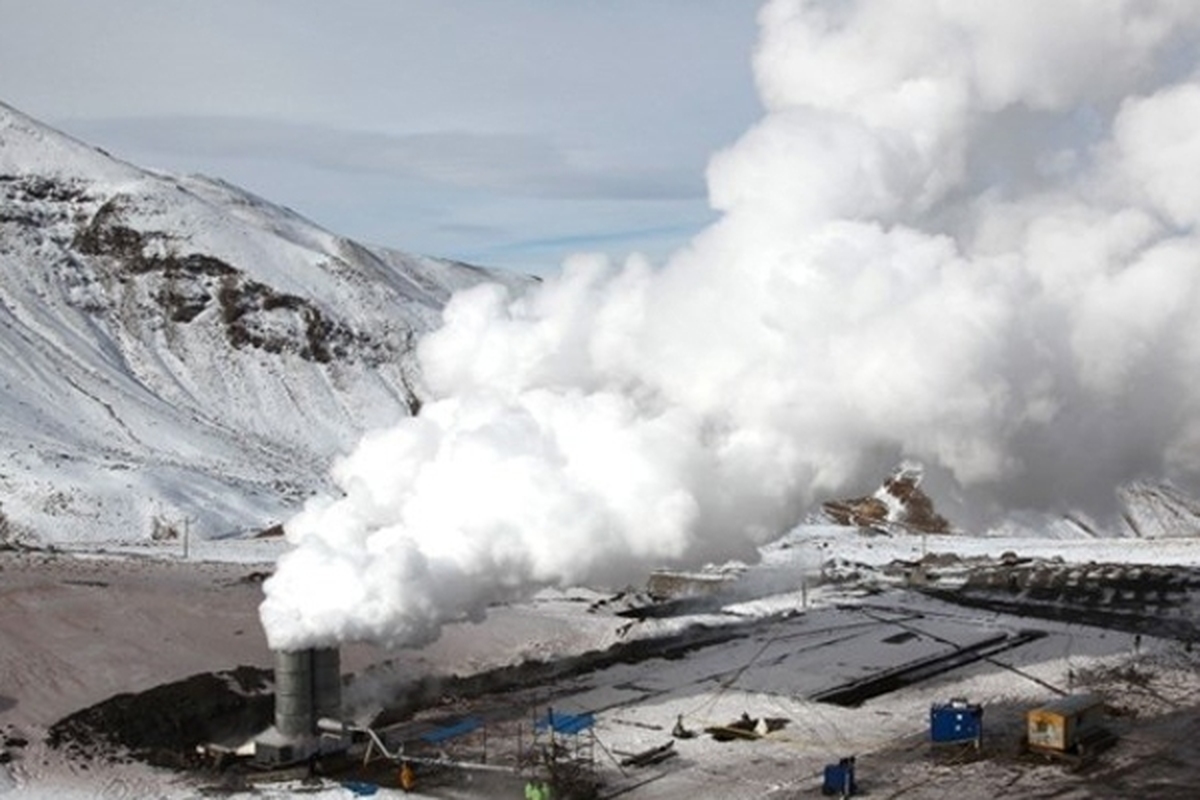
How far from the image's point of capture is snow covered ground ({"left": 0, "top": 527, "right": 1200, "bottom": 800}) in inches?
1244

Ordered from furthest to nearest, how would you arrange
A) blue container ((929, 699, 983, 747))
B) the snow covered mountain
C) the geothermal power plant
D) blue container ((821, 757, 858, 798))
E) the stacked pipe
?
the snow covered mountain → blue container ((929, 699, 983, 747)) → the stacked pipe → the geothermal power plant → blue container ((821, 757, 858, 798))

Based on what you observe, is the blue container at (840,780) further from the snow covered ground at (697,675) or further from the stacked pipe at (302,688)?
the stacked pipe at (302,688)

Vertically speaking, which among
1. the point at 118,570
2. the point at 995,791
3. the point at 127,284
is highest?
the point at 127,284

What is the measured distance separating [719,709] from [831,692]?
13.4ft

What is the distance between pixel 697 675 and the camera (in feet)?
141

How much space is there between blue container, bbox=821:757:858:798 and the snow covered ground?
19.5 inches

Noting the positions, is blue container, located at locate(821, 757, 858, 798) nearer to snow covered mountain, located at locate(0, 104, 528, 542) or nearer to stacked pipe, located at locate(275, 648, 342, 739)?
stacked pipe, located at locate(275, 648, 342, 739)

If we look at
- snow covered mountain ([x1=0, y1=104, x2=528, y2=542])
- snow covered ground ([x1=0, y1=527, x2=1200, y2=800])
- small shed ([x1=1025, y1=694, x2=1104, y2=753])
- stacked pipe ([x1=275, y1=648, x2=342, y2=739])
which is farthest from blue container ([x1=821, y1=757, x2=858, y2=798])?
snow covered mountain ([x1=0, y1=104, x2=528, y2=542])

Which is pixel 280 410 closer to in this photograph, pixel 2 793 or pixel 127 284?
pixel 127 284

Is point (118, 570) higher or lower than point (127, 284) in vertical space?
lower

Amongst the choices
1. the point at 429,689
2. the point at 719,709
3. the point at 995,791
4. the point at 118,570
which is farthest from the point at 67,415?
the point at 995,791

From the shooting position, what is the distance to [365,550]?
33.1 m

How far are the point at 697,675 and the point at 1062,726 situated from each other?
42.5 ft

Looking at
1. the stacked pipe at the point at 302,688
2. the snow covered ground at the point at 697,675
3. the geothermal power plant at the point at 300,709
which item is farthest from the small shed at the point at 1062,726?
the stacked pipe at the point at 302,688
